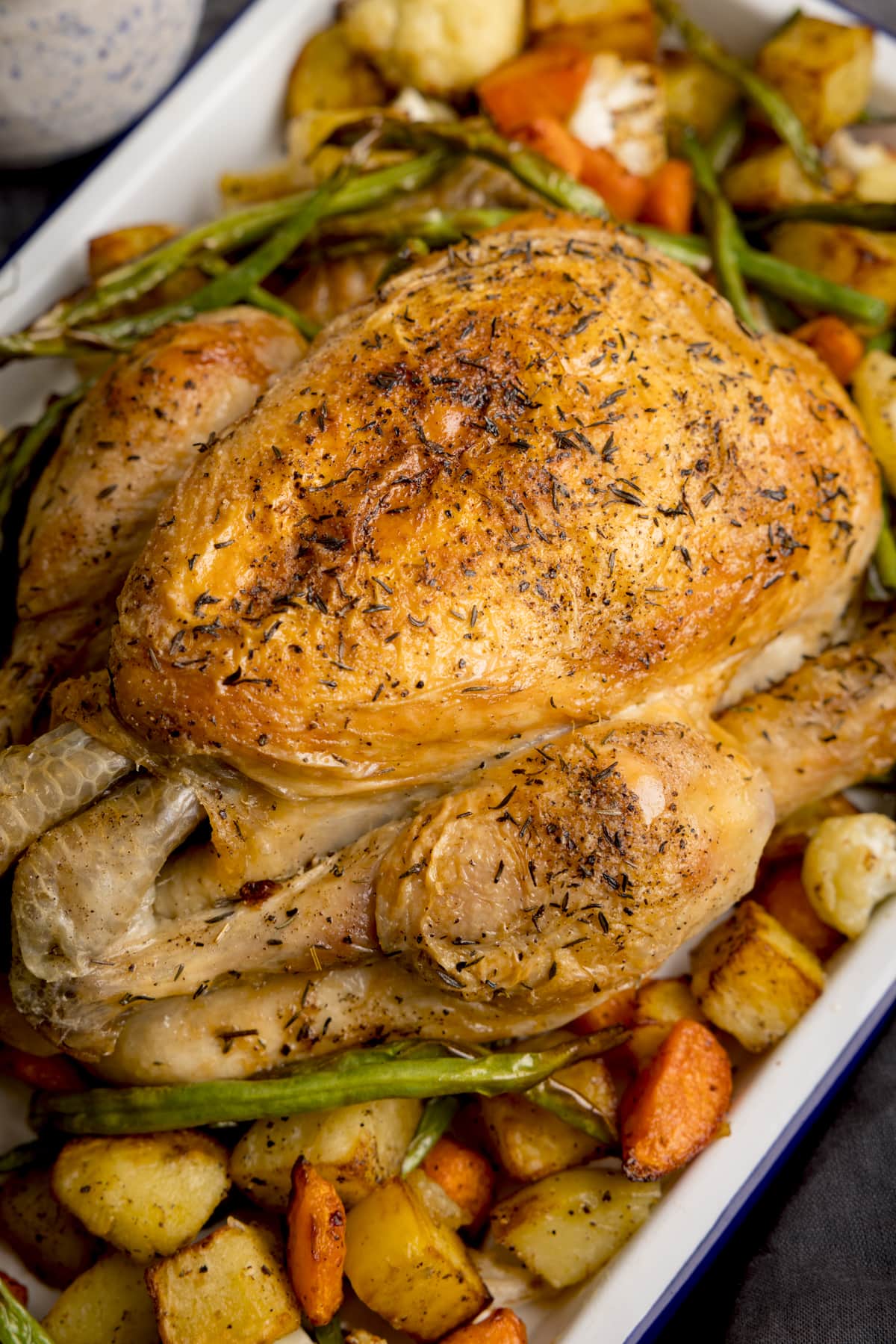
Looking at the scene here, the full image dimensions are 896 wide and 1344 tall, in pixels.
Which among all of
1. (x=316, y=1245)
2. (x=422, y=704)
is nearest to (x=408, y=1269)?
(x=316, y=1245)

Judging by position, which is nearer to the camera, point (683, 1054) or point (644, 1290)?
point (644, 1290)

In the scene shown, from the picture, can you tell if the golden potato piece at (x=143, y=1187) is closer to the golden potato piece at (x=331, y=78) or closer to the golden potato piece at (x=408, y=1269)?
the golden potato piece at (x=408, y=1269)

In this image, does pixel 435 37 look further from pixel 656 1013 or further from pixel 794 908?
pixel 656 1013

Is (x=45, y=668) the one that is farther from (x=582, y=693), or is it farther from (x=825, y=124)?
(x=825, y=124)

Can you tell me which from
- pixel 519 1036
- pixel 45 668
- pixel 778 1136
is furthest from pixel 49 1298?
pixel 778 1136

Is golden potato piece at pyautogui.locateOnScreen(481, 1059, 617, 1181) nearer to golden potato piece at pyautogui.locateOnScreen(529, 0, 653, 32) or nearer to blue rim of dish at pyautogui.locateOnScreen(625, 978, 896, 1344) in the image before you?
blue rim of dish at pyautogui.locateOnScreen(625, 978, 896, 1344)

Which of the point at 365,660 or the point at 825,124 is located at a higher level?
the point at 365,660

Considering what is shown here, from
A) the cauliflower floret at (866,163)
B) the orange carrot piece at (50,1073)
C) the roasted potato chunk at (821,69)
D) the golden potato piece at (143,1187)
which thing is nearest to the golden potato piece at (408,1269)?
the golden potato piece at (143,1187)
